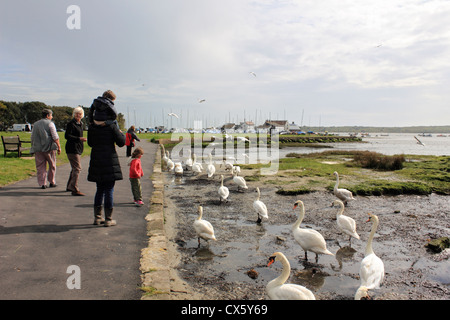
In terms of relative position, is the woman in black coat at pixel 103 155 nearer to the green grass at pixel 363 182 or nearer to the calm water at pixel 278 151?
the green grass at pixel 363 182

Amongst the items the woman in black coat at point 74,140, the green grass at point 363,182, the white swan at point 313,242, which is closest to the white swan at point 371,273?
the white swan at point 313,242

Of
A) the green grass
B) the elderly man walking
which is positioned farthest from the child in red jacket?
the green grass

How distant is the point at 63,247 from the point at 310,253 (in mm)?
→ 5394

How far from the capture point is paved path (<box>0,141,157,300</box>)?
3.84m

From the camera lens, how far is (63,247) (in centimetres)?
508

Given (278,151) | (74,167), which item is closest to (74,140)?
(74,167)

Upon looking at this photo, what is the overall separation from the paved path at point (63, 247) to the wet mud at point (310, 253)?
1.07 metres

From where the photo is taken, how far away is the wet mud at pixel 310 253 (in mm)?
5055

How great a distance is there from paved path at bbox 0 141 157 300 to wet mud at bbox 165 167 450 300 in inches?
42.3

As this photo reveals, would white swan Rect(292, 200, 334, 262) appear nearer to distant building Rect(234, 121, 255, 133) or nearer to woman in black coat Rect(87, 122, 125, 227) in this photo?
woman in black coat Rect(87, 122, 125, 227)

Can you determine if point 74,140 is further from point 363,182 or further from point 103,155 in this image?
point 363,182

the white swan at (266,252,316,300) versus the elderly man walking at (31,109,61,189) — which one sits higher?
the elderly man walking at (31,109,61,189)
